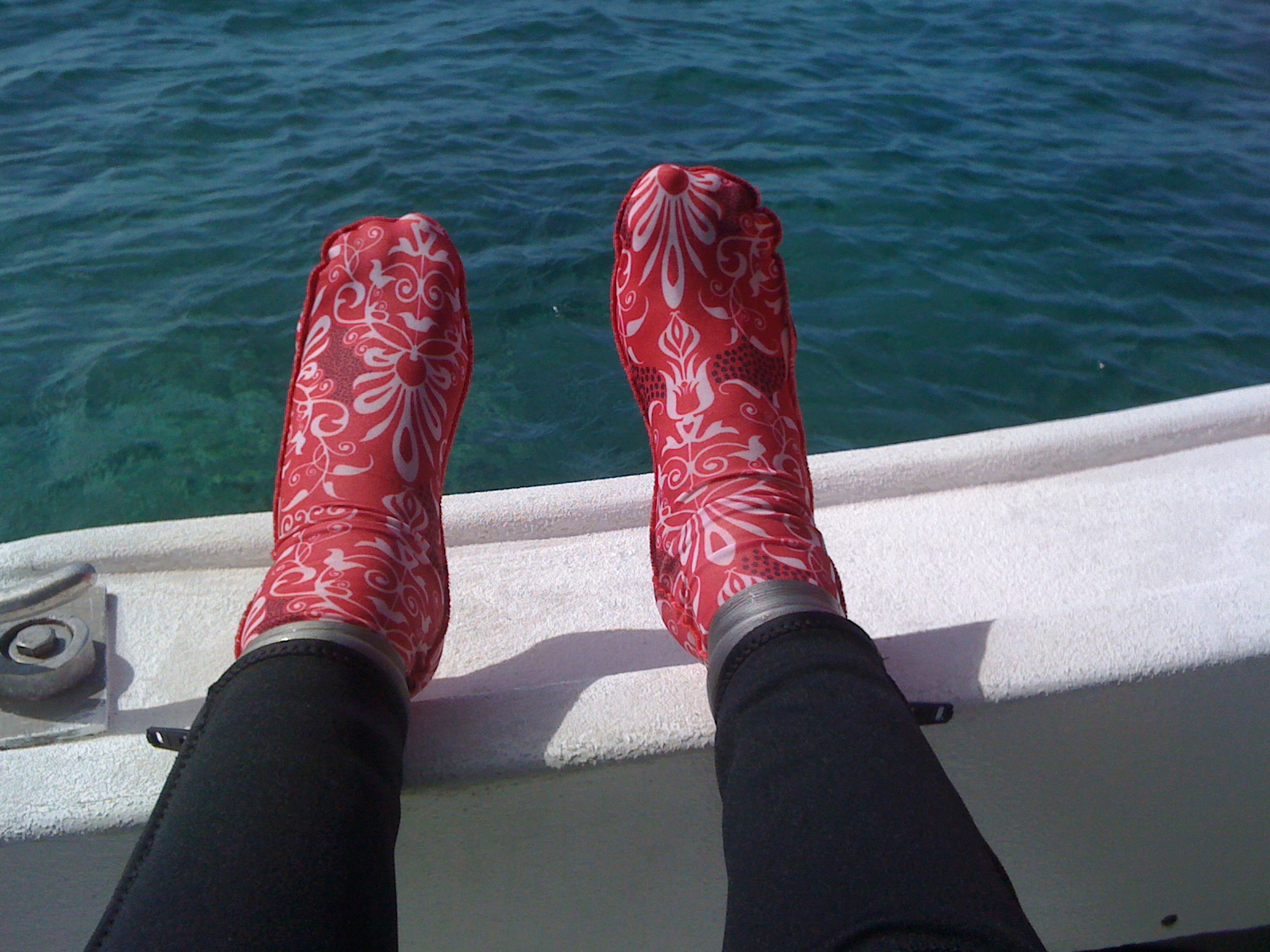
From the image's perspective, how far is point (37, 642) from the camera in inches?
44.3

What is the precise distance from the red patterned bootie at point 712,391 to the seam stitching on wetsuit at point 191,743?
330 millimetres

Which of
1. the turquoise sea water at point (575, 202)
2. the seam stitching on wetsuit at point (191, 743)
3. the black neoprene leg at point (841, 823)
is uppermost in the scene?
the black neoprene leg at point (841, 823)

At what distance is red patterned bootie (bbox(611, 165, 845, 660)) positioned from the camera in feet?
3.30

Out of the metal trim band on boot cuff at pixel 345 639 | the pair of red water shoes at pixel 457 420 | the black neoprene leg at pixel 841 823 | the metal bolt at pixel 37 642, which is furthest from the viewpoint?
the metal bolt at pixel 37 642

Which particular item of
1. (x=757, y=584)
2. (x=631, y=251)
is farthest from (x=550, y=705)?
(x=631, y=251)

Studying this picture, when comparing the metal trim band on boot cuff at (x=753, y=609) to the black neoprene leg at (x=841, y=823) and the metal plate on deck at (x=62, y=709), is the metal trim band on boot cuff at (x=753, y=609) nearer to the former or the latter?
the black neoprene leg at (x=841, y=823)

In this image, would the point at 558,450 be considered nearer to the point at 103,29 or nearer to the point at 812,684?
the point at 812,684

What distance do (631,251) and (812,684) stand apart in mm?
741

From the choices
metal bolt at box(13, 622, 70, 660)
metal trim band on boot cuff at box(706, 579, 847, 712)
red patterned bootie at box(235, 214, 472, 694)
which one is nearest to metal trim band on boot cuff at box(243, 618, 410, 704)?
red patterned bootie at box(235, 214, 472, 694)

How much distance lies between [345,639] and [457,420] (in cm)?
47

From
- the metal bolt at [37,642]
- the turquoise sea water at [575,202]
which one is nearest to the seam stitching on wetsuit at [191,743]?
the metal bolt at [37,642]

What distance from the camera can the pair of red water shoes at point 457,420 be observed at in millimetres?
959

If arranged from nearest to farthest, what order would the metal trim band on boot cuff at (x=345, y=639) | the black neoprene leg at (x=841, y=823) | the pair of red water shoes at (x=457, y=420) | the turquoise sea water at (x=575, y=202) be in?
the black neoprene leg at (x=841, y=823), the metal trim band on boot cuff at (x=345, y=639), the pair of red water shoes at (x=457, y=420), the turquoise sea water at (x=575, y=202)

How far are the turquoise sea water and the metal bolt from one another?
1.29 metres
